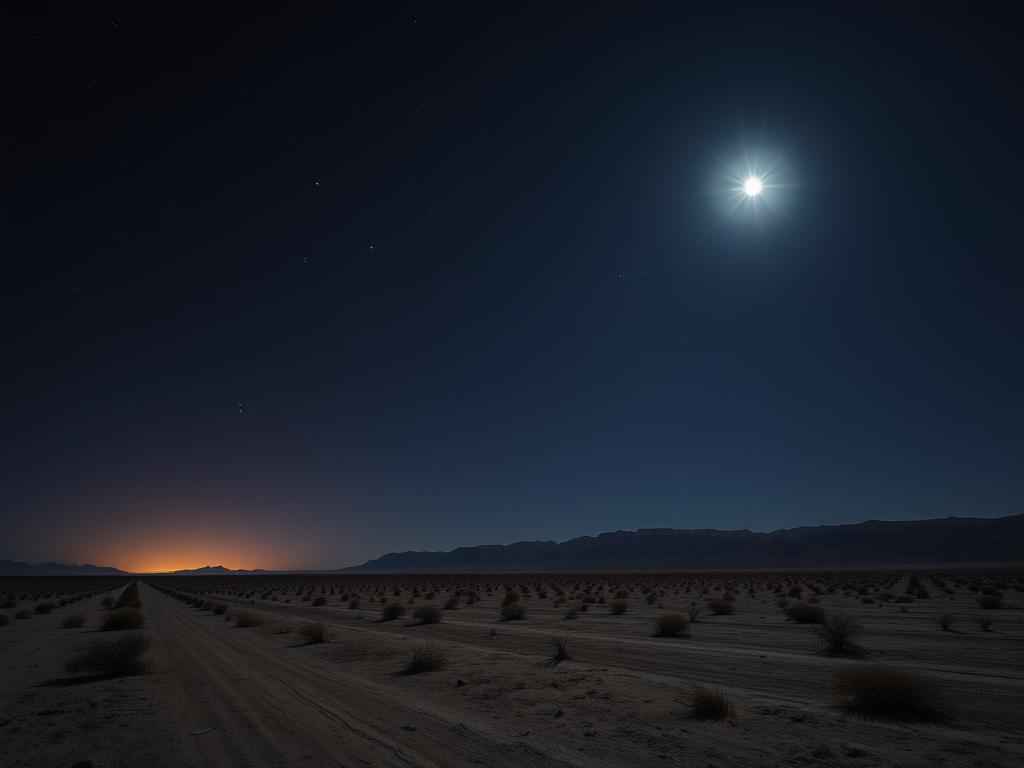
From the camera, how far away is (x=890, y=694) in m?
8.77

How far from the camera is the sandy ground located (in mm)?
7438

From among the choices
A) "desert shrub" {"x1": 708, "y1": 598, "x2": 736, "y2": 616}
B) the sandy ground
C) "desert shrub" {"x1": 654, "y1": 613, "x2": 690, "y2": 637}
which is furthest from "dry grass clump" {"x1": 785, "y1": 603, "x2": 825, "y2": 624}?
"desert shrub" {"x1": 654, "y1": 613, "x2": 690, "y2": 637}

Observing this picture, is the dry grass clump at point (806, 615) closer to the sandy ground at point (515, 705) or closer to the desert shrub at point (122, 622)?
the sandy ground at point (515, 705)

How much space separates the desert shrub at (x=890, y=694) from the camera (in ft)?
28.0

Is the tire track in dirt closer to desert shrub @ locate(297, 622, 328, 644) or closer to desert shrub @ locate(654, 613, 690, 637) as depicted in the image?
desert shrub @ locate(297, 622, 328, 644)

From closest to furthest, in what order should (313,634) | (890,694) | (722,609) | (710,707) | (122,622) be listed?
(890,694)
(710,707)
(313,634)
(722,609)
(122,622)

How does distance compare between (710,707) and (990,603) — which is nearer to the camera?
(710,707)

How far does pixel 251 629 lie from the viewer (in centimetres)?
2522

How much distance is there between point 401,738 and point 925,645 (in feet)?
48.1

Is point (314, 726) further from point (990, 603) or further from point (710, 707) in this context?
point (990, 603)


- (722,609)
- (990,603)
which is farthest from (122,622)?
(990,603)

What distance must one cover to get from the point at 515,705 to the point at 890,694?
620 cm

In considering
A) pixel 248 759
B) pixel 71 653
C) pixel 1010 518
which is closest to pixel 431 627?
pixel 71 653

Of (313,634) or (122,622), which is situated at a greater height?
(122,622)
